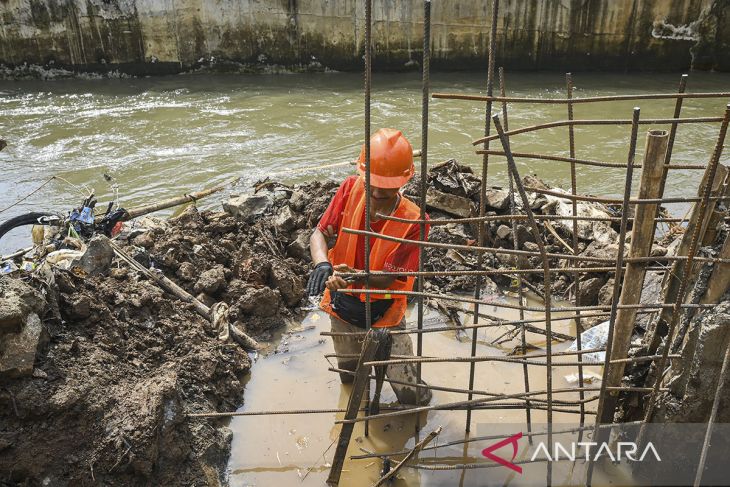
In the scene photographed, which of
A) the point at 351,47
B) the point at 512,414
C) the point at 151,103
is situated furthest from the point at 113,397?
the point at 351,47

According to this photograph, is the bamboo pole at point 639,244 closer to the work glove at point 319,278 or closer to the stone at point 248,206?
the work glove at point 319,278

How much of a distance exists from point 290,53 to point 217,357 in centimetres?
1177

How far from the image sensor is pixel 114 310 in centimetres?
398

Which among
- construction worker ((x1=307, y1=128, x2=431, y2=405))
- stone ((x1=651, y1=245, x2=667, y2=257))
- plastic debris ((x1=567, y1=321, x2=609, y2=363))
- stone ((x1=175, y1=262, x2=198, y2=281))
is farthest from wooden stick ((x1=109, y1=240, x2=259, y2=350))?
stone ((x1=651, y1=245, x2=667, y2=257))

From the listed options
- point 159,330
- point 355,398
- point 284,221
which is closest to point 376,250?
point 355,398

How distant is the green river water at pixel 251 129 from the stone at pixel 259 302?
10.2 feet

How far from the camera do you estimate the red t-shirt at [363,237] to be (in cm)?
339

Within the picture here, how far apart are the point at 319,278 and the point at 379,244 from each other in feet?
1.37

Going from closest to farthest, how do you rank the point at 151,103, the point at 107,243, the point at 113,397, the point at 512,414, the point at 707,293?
the point at 707,293, the point at 113,397, the point at 512,414, the point at 107,243, the point at 151,103

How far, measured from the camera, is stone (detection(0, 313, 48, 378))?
2.98 m

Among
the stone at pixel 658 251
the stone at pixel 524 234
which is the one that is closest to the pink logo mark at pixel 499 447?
the stone at pixel 658 251

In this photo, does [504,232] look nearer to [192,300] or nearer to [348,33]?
[192,300]

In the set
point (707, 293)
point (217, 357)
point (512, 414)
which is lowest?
point (512, 414)

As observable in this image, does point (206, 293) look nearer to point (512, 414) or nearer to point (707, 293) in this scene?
point (512, 414)
